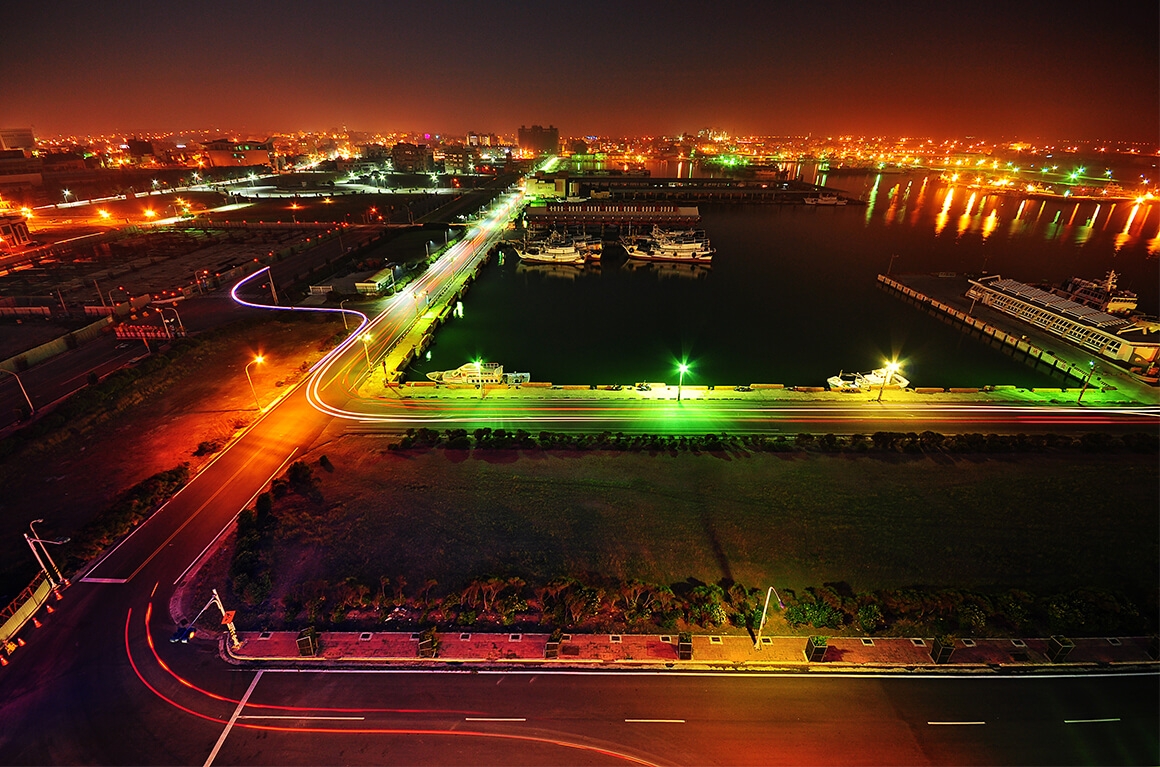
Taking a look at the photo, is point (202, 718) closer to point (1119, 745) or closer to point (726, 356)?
point (1119, 745)

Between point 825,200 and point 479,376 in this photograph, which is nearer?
point 479,376

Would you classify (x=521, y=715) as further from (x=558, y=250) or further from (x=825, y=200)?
(x=825, y=200)

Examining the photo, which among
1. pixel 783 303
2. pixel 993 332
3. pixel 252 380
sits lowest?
pixel 252 380

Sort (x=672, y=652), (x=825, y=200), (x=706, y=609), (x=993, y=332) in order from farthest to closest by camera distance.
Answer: (x=825, y=200) < (x=993, y=332) < (x=706, y=609) < (x=672, y=652)

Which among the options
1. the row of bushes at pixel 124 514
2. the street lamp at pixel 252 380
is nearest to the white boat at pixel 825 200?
the street lamp at pixel 252 380

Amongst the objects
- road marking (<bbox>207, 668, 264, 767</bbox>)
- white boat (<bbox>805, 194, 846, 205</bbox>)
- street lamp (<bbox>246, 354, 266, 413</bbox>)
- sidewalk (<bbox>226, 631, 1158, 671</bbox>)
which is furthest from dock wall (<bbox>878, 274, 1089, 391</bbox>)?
white boat (<bbox>805, 194, 846, 205</bbox>)

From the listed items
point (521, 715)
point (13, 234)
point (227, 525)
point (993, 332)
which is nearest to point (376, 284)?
point (227, 525)

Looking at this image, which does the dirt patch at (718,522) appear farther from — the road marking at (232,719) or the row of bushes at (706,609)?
the road marking at (232,719)
